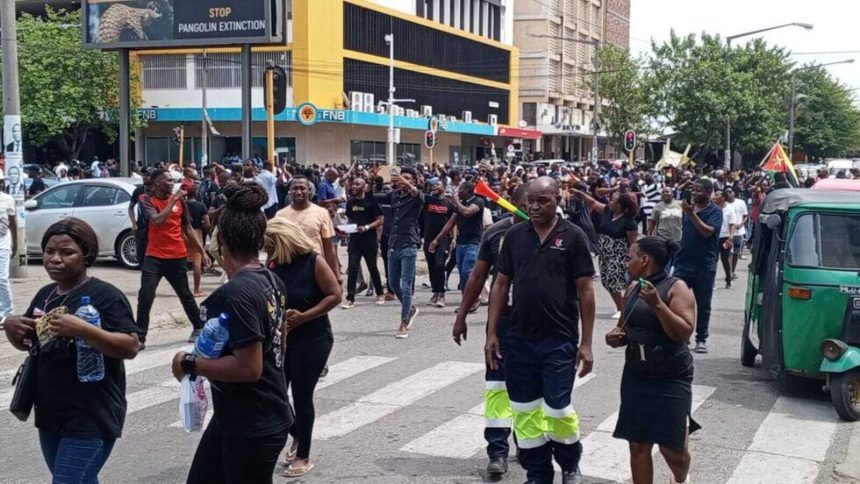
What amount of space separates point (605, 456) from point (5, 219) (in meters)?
7.46

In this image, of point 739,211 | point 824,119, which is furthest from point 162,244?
point 824,119

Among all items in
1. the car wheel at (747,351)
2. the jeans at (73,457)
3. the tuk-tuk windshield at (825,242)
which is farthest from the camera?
the car wheel at (747,351)

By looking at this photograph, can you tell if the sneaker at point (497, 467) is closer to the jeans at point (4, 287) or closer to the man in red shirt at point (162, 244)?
the man in red shirt at point (162, 244)

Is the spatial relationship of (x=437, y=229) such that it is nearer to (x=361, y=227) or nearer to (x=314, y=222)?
(x=361, y=227)

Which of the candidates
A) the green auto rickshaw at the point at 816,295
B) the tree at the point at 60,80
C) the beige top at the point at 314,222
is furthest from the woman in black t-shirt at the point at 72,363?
the tree at the point at 60,80

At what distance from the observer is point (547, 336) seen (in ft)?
18.6

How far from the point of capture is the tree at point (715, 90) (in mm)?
45094

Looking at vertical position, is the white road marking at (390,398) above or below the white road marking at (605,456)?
below

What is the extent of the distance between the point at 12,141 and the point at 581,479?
11.5m

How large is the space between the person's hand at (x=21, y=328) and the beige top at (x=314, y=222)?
12.2 ft

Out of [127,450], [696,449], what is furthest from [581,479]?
[127,450]

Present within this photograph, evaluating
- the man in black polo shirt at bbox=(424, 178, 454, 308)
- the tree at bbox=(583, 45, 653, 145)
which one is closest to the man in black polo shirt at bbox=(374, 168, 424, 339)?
the man in black polo shirt at bbox=(424, 178, 454, 308)

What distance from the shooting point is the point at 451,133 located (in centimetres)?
6538

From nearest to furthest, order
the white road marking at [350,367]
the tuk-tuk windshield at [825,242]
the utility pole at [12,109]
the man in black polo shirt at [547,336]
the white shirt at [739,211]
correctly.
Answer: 1. the man in black polo shirt at [547,336]
2. the tuk-tuk windshield at [825,242]
3. the white road marking at [350,367]
4. the utility pole at [12,109]
5. the white shirt at [739,211]
